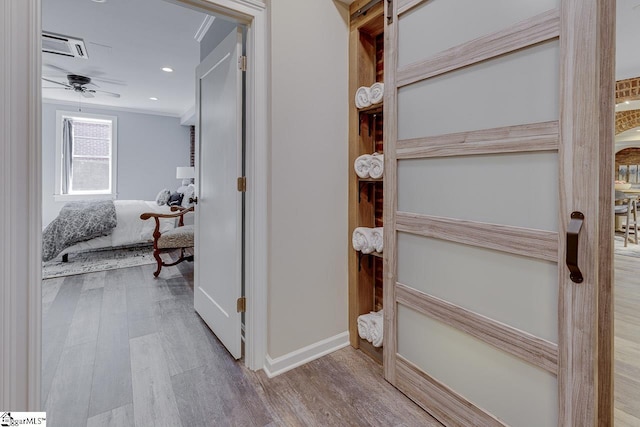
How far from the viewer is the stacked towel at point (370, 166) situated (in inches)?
72.9

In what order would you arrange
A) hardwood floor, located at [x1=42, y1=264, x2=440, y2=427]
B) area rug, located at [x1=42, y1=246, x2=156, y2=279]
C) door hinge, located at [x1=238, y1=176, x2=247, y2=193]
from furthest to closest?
area rug, located at [x1=42, y1=246, x2=156, y2=279] < door hinge, located at [x1=238, y1=176, x2=247, y2=193] < hardwood floor, located at [x1=42, y1=264, x2=440, y2=427]

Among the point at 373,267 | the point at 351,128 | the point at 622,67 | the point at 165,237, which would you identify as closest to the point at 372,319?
the point at 373,267

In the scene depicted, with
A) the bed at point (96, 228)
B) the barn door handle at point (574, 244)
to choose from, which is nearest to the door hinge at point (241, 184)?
the barn door handle at point (574, 244)

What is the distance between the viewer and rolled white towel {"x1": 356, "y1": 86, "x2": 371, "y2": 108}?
6.23 ft

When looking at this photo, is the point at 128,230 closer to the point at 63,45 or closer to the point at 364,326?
the point at 63,45

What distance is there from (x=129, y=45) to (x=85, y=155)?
414cm

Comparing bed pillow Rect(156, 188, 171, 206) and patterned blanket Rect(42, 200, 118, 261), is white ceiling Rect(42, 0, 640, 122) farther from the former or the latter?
patterned blanket Rect(42, 200, 118, 261)

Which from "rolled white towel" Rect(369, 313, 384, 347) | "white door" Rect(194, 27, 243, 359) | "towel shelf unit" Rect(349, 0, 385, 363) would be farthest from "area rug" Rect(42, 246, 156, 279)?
"rolled white towel" Rect(369, 313, 384, 347)

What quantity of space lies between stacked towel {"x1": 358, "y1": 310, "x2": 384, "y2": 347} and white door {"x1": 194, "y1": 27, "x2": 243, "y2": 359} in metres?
0.80

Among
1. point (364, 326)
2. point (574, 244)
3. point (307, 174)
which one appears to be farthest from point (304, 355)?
point (574, 244)

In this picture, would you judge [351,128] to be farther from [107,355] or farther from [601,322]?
[107,355]

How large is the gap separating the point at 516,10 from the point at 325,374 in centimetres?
199

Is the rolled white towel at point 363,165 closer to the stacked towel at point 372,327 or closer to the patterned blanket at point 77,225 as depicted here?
the stacked towel at point 372,327

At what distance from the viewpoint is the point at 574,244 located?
97cm
